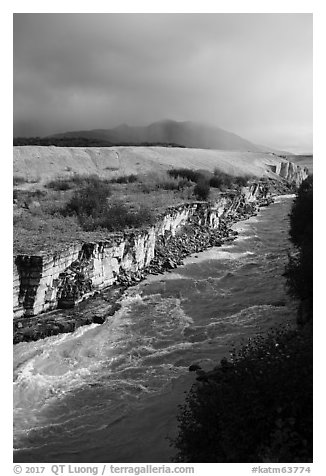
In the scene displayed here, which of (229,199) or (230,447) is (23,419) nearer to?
(230,447)

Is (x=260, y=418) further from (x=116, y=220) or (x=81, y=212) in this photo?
(x=81, y=212)

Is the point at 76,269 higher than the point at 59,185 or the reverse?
the reverse

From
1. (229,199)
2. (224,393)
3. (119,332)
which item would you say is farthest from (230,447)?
(229,199)

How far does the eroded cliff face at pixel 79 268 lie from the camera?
35.4 ft

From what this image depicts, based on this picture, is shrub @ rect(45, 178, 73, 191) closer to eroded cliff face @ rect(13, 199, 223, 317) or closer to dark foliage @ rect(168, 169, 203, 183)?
dark foliage @ rect(168, 169, 203, 183)

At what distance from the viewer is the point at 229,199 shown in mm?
27469

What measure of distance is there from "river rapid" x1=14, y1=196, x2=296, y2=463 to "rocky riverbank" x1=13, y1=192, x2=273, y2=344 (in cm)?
26

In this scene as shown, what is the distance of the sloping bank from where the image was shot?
10672 millimetres

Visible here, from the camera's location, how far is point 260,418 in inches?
208

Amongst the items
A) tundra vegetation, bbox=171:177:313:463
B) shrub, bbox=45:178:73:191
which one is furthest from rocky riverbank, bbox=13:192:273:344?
shrub, bbox=45:178:73:191

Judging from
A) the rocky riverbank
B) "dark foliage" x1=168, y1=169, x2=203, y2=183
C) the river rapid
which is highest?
"dark foliage" x1=168, y1=169, x2=203, y2=183

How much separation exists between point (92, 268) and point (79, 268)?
1.91 ft

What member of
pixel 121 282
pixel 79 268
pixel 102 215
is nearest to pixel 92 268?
pixel 79 268

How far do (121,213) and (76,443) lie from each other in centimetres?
1017
